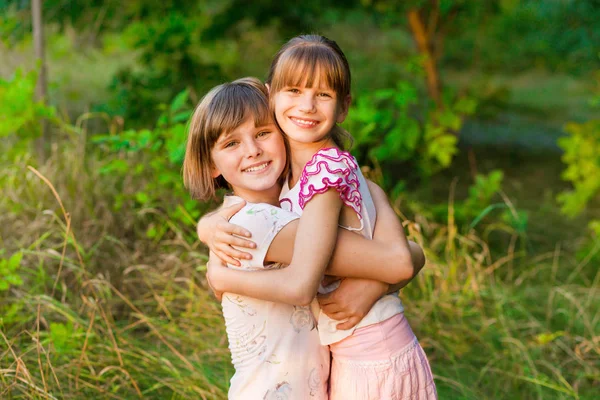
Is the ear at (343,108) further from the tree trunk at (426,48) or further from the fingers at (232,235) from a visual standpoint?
the tree trunk at (426,48)

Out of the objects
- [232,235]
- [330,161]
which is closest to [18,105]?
[232,235]

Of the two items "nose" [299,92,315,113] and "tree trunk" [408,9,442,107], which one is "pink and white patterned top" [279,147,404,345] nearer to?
"nose" [299,92,315,113]

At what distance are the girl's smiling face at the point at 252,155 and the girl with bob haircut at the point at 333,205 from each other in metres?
0.04

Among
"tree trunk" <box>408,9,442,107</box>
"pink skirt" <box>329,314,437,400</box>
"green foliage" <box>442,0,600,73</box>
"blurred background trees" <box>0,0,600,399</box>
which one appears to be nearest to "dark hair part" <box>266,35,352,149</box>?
"pink skirt" <box>329,314,437,400</box>

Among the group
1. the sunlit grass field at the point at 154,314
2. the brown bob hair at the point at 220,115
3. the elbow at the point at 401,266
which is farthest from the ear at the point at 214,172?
the sunlit grass field at the point at 154,314

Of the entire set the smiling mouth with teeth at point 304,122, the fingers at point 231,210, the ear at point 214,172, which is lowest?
the fingers at point 231,210

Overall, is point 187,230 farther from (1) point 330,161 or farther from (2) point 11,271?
(1) point 330,161

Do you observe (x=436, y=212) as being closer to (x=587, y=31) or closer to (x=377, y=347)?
(x=587, y=31)

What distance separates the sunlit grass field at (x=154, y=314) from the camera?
2910mm

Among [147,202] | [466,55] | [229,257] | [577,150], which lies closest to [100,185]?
[147,202]

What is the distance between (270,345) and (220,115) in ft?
2.00

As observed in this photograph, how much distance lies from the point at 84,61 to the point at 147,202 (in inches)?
202

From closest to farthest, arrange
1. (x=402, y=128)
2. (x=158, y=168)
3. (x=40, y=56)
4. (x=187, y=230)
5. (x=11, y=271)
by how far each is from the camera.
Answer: (x=11, y=271) → (x=158, y=168) → (x=187, y=230) → (x=40, y=56) → (x=402, y=128)

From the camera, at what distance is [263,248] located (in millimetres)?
1882
